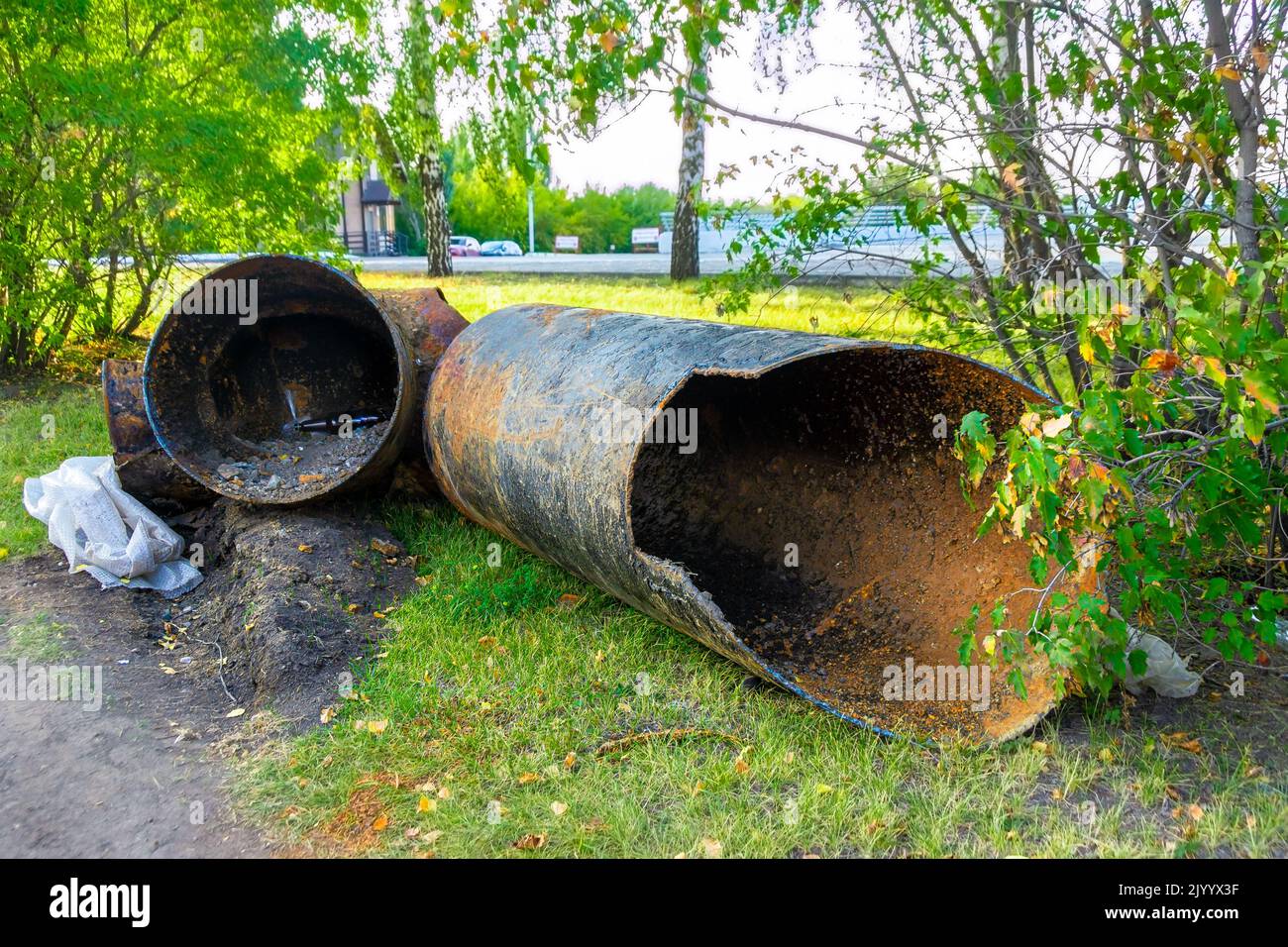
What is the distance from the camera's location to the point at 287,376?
7105 millimetres

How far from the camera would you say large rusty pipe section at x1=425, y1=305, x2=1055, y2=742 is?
375cm

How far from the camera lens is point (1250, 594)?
15.1 feet

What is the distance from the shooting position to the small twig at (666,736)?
3.64 metres

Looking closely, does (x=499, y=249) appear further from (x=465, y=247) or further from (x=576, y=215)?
(x=576, y=215)

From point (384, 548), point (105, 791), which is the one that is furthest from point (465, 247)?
point (105, 791)

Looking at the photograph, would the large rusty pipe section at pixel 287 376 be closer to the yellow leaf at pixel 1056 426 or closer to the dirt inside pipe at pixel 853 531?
the dirt inside pipe at pixel 853 531

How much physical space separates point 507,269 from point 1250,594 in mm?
19375

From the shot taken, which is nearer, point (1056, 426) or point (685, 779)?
point (1056, 426)

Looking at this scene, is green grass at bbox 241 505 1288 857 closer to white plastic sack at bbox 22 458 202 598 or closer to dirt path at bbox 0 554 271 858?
dirt path at bbox 0 554 271 858

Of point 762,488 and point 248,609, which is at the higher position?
point 762,488

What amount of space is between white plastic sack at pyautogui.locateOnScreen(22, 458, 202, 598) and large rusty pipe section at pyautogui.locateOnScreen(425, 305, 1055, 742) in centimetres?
149
